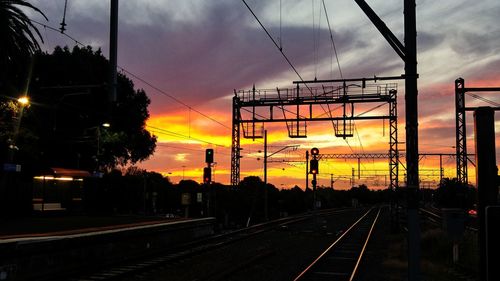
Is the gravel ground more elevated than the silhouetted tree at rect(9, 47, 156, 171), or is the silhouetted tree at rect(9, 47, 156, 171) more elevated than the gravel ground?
the silhouetted tree at rect(9, 47, 156, 171)

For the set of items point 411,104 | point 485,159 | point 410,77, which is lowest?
point 485,159

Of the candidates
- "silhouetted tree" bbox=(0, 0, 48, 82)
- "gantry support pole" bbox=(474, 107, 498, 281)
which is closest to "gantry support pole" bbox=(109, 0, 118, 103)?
"silhouetted tree" bbox=(0, 0, 48, 82)

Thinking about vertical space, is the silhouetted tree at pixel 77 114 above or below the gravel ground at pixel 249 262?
above

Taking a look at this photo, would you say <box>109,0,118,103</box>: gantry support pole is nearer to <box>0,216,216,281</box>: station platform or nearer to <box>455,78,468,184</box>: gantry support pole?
<box>0,216,216,281</box>: station platform

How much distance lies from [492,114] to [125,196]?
52.4 metres

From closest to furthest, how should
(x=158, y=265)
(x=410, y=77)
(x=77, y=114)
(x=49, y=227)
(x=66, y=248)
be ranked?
(x=410, y=77) → (x=66, y=248) → (x=158, y=265) → (x=49, y=227) → (x=77, y=114)

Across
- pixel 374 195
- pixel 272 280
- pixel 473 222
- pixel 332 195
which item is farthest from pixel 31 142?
pixel 374 195

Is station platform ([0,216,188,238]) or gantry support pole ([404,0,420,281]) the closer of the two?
gantry support pole ([404,0,420,281])

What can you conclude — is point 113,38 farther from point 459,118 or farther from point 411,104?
point 459,118

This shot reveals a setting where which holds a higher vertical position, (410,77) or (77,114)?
(77,114)

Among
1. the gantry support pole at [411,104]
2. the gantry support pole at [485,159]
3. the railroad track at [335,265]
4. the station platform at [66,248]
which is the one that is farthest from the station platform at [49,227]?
the gantry support pole at [485,159]

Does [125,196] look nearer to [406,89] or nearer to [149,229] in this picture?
[149,229]

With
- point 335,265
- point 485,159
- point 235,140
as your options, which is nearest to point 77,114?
point 235,140

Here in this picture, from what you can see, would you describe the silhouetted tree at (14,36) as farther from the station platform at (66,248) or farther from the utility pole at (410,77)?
Answer: the utility pole at (410,77)
